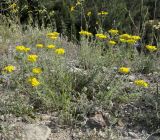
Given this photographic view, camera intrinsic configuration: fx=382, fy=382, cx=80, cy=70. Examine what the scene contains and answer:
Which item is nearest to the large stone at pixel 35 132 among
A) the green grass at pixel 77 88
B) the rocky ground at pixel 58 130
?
the rocky ground at pixel 58 130

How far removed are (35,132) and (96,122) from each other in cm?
53

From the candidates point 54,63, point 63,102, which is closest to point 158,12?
point 54,63

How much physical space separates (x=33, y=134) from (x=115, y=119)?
677mm

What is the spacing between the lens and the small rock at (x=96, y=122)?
324 cm

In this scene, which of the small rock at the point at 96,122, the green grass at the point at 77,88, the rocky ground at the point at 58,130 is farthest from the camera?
the green grass at the point at 77,88

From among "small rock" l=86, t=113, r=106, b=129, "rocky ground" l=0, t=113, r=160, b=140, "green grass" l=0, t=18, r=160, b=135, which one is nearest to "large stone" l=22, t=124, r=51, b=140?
"rocky ground" l=0, t=113, r=160, b=140

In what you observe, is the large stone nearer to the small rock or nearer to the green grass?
the green grass

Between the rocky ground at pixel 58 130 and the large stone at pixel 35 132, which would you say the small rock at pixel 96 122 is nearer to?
the rocky ground at pixel 58 130

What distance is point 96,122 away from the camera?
3.26 metres

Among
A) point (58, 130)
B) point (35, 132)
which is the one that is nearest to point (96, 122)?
point (58, 130)

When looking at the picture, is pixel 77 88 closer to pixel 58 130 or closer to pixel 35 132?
pixel 58 130

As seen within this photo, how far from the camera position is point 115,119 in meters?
3.12

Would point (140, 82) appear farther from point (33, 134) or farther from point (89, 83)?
point (33, 134)

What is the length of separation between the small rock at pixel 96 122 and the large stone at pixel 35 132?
0.36 meters
